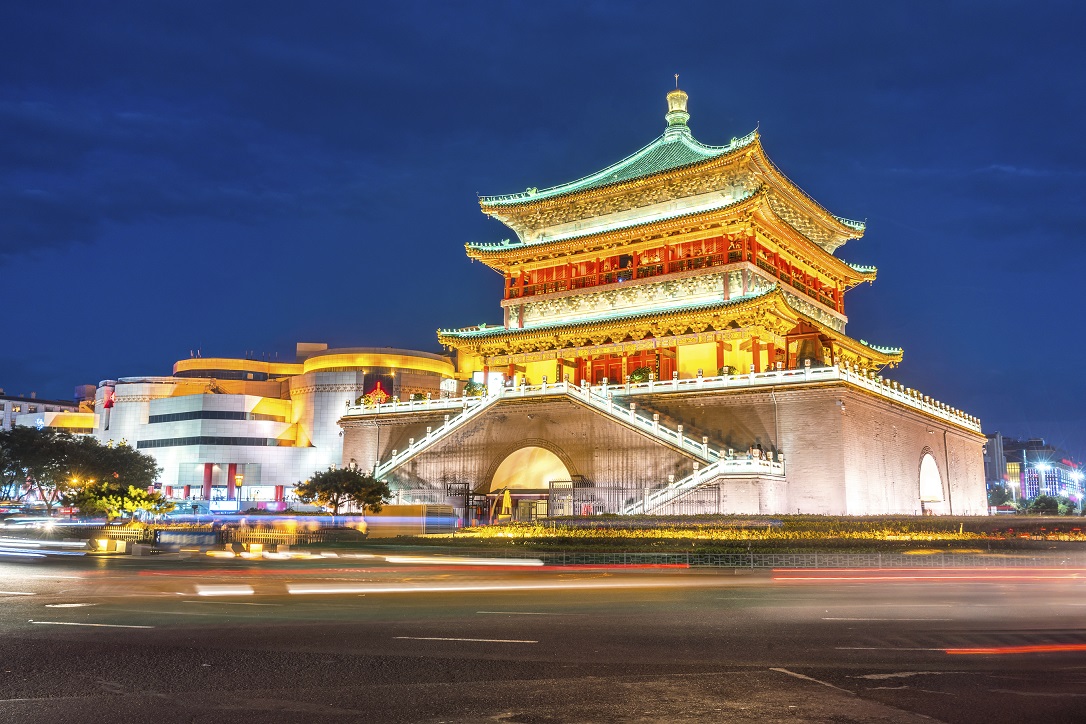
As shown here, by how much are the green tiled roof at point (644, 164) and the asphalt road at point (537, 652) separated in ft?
106

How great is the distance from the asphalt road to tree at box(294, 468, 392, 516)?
64.9 feet

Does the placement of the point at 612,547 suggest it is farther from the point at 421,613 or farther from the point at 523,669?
the point at 523,669

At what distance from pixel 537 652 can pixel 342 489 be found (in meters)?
28.2

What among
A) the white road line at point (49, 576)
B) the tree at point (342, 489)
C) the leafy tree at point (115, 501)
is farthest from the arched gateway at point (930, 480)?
the white road line at point (49, 576)

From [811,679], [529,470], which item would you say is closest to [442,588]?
[811,679]

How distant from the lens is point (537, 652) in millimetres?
8711

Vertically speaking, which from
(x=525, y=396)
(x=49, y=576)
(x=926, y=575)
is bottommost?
(x=926, y=575)

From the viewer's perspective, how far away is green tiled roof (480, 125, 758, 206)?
44.7 metres

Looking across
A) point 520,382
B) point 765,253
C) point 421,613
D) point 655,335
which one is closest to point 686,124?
point 765,253

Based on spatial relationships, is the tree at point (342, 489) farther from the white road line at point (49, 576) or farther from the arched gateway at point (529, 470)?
the white road line at point (49, 576)

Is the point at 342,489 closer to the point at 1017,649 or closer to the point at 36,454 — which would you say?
the point at 36,454

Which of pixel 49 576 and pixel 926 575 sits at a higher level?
pixel 49 576

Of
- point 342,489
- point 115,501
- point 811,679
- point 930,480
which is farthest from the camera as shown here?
point 930,480

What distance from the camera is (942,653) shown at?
8.79m
